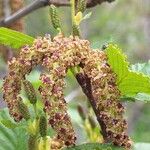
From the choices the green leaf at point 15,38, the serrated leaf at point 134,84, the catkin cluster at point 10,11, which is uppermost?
the catkin cluster at point 10,11

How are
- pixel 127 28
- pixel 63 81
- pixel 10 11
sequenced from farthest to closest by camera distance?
1. pixel 127 28
2. pixel 10 11
3. pixel 63 81

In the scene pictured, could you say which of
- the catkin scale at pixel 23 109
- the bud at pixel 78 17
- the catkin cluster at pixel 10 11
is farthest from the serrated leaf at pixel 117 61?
the catkin cluster at pixel 10 11

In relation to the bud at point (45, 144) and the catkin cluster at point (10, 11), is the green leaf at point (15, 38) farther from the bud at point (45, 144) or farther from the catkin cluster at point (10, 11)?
the catkin cluster at point (10, 11)

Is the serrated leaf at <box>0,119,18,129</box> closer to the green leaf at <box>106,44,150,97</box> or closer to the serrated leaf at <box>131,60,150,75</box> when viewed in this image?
the green leaf at <box>106,44,150,97</box>

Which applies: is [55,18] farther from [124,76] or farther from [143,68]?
[143,68]

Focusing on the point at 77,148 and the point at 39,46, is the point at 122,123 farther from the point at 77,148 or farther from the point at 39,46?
the point at 39,46

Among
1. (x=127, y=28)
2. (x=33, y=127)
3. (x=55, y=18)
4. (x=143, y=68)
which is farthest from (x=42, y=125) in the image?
(x=127, y=28)

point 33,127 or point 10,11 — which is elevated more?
point 10,11
